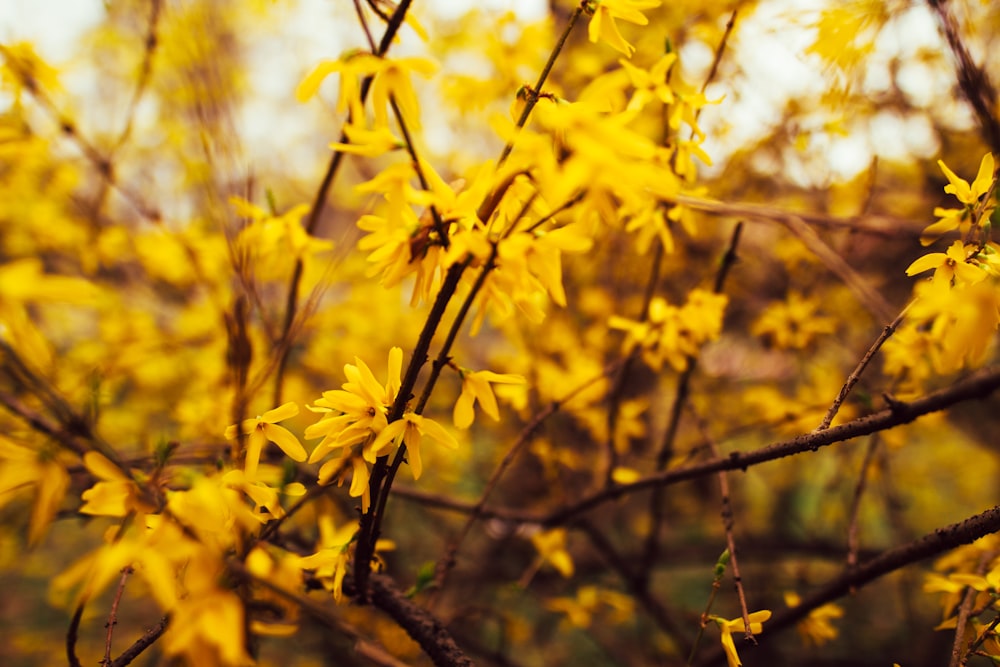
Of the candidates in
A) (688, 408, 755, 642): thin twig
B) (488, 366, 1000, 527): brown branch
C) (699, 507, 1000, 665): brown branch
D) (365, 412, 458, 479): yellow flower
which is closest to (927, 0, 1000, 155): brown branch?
(488, 366, 1000, 527): brown branch

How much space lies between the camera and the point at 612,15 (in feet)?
3.03

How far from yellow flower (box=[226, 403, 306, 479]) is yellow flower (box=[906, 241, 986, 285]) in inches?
44.1

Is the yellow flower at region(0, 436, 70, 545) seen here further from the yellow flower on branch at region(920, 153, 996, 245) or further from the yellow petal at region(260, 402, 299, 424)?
the yellow flower on branch at region(920, 153, 996, 245)

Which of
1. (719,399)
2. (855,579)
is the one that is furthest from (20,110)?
(719,399)

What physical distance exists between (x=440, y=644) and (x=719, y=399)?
9.79 feet

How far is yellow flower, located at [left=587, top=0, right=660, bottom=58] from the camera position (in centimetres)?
89

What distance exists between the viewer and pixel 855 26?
4.92 ft

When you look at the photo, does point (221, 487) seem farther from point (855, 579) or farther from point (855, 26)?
point (855, 26)

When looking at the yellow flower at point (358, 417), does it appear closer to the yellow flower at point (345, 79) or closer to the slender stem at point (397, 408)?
the slender stem at point (397, 408)

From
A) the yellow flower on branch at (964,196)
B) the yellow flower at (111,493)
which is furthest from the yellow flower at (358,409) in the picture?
the yellow flower on branch at (964,196)

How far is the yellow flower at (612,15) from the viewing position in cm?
89

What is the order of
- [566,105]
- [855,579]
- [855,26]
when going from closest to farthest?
[566,105] → [855,579] → [855,26]

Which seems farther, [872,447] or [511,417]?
[511,417]

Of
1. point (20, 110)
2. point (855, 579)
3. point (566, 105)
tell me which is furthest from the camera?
point (20, 110)
